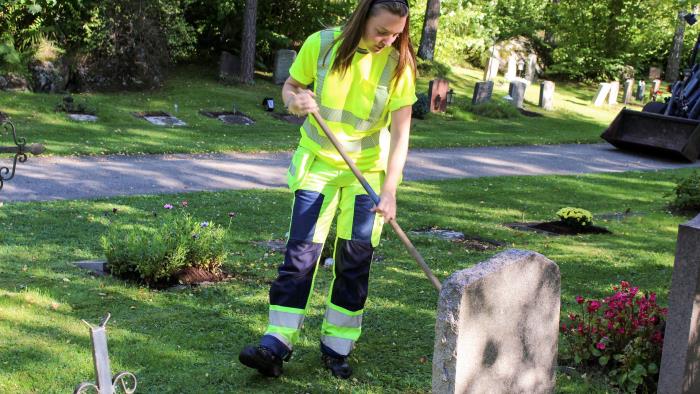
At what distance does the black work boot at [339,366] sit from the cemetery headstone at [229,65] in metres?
18.2

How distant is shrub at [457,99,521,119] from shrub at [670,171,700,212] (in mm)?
11352

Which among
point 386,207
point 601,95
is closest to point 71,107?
point 386,207

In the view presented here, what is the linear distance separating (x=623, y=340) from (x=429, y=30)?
71.0 feet

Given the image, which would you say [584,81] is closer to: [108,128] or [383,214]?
[108,128]

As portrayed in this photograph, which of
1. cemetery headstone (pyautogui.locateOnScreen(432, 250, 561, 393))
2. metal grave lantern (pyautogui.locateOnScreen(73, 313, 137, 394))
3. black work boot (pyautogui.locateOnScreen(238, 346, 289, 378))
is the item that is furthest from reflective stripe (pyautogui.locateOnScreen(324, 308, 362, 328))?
metal grave lantern (pyautogui.locateOnScreen(73, 313, 137, 394))

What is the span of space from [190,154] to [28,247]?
6.69 metres

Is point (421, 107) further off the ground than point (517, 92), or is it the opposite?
point (517, 92)

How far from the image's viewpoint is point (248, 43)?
851 inches

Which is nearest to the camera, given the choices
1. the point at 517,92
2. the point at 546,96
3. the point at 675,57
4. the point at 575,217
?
the point at 575,217

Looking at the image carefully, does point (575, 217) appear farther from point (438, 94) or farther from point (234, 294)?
point (438, 94)

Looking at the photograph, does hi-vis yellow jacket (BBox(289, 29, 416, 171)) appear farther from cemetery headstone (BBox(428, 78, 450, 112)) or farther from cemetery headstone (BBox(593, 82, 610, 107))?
cemetery headstone (BBox(593, 82, 610, 107))

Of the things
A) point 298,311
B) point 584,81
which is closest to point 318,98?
point 298,311

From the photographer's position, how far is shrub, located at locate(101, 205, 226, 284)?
244 inches

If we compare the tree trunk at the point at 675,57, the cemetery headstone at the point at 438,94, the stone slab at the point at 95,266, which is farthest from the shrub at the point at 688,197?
the tree trunk at the point at 675,57
